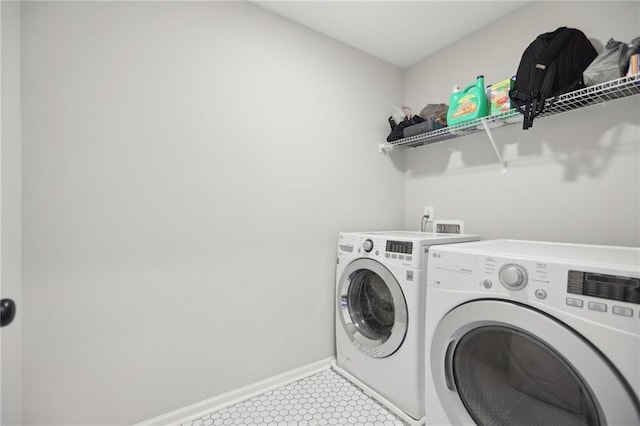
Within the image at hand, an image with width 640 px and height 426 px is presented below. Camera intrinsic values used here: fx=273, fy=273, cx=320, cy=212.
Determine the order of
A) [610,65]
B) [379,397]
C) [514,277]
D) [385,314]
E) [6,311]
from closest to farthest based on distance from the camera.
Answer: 1. [6,311]
2. [514,277]
3. [610,65]
4. [379,397]
5. [385,314]

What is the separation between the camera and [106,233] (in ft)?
4.06

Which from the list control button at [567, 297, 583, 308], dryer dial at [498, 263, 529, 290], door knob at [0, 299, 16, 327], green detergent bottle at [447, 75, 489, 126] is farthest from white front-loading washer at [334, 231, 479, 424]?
door knob at [0, 299, 16, 327]

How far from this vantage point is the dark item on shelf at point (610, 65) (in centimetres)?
113

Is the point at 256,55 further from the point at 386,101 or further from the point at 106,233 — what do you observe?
the point at 106,233

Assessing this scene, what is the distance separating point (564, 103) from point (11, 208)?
240cm

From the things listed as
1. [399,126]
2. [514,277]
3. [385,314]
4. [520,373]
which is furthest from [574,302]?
[399,126]

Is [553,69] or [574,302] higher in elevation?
[553,69]

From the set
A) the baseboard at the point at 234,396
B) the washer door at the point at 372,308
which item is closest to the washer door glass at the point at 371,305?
the washer door at the point at 372,308

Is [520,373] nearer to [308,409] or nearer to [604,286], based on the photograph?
[604,286]

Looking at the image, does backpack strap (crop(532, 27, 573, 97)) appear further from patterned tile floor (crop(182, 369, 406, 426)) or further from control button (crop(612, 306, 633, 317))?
patterned tile floor (crop(182, 369, 406, 426))

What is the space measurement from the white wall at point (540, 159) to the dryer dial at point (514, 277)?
34.6 inches

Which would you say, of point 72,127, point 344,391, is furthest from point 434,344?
point 72,127

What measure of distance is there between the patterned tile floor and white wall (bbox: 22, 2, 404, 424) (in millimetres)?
131

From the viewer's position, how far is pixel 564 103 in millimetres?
1324
